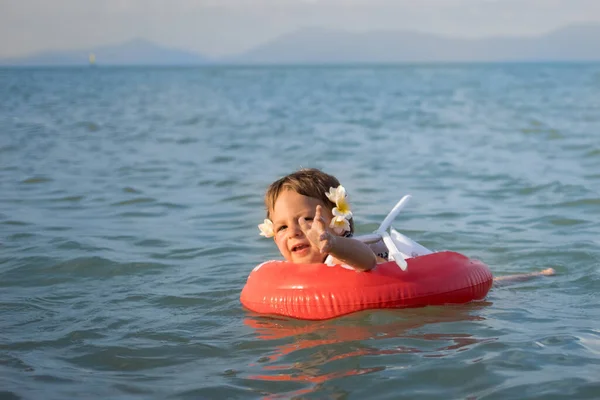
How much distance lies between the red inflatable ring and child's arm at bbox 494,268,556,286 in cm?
74

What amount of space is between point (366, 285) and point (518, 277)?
5.27 feet

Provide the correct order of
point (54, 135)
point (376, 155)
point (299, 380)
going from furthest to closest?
point (54, 135), point (376, 155), point (299, 380)

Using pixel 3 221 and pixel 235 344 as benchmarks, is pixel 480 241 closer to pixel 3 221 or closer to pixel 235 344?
pixel 235 344

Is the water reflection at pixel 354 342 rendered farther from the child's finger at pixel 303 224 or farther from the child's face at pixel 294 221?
the child's finger at pixel 303 224

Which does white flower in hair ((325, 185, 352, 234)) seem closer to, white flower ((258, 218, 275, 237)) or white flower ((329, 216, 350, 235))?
white flower ((329, 216, 350, 235))

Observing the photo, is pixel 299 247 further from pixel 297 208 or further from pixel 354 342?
pixel 354 342

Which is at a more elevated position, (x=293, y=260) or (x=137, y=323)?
(x=293, y=260)

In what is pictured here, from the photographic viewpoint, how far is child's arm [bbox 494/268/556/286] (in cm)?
566

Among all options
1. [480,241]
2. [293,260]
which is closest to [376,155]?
[480,241]

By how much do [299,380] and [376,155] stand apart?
936cm

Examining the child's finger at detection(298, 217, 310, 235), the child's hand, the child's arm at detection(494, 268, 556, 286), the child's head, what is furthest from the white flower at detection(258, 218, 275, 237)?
the child's arm at detection(494, 268, 556, 286)

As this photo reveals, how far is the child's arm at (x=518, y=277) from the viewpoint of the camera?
566 centimetres

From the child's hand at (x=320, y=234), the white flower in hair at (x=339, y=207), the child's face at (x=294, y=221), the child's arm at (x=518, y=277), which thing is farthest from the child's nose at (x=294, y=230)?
the child's arm at (x=518, y=277)

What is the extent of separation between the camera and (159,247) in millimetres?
6949
